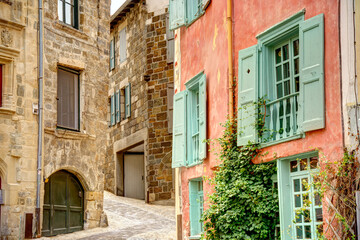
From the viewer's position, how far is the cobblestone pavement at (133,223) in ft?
52.4

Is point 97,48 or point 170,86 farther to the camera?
point 170,86

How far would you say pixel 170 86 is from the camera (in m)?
22.7

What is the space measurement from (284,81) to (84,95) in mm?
9179

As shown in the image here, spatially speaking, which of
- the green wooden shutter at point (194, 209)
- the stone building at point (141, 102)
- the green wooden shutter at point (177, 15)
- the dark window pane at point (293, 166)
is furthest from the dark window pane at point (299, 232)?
the stone building at point (141, 102)

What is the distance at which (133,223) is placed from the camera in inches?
722

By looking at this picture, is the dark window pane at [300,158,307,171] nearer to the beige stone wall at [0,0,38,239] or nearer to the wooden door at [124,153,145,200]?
the beige stone wall at [0,0,38,239]

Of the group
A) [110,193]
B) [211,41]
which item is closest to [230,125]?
[211,41]

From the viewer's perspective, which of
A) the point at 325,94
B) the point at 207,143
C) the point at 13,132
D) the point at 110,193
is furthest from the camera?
the point at 110,193

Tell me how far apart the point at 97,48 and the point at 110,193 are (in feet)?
25.9

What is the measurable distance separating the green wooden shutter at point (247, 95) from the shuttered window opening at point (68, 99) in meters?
7.60

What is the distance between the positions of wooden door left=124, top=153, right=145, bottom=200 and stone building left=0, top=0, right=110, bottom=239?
21.7 feet

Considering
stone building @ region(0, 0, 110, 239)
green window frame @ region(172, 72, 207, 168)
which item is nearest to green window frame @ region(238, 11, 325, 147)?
green window frame @ region(172, 72, 207, 168)

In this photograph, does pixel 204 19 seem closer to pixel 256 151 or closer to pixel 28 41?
pixel 256 151

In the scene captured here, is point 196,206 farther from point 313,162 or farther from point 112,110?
point 112,110
